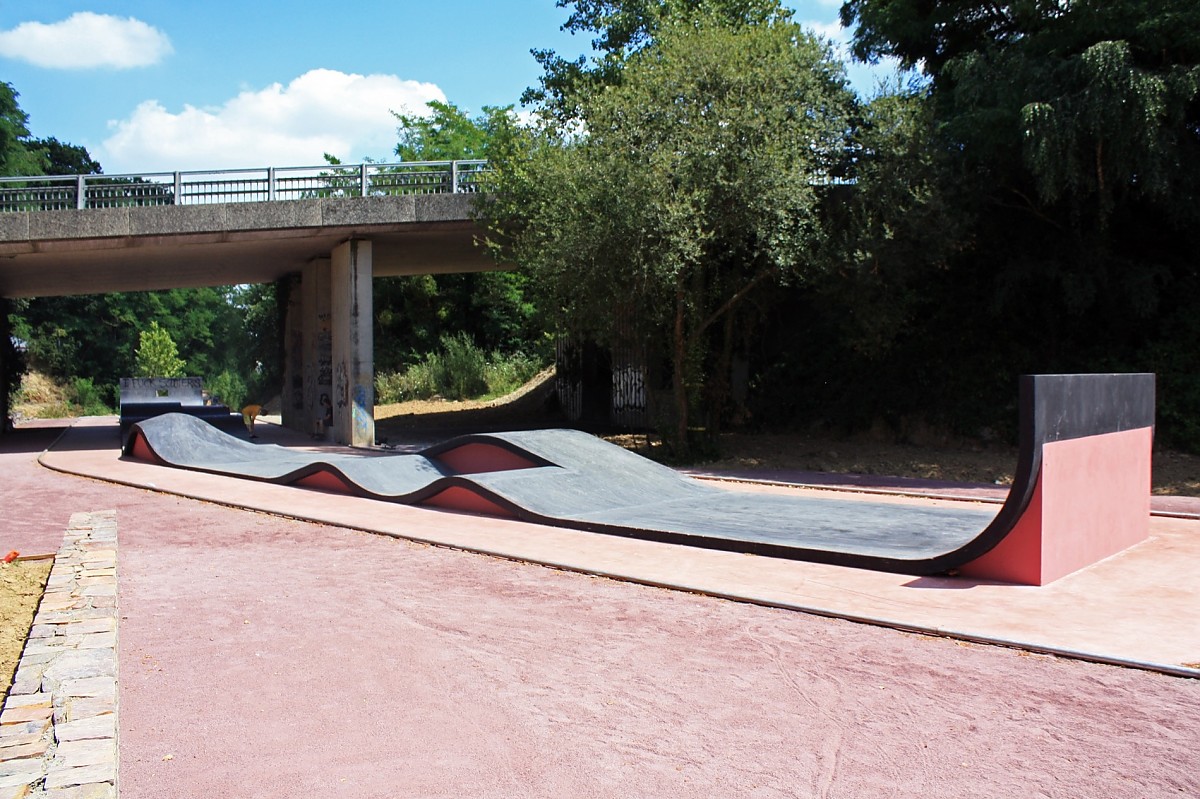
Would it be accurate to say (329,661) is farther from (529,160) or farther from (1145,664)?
(529,160)

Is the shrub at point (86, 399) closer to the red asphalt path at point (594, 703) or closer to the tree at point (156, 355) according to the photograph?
the tree at point (156, 355)

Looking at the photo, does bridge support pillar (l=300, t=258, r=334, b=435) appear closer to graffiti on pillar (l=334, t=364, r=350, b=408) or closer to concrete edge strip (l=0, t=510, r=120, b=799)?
graffiti on pillar (l=334, t=364, r=350, b=408)

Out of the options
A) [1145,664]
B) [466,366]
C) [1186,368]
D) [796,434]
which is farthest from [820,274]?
[466,366]

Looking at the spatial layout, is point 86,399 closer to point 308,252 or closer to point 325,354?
point 308,252

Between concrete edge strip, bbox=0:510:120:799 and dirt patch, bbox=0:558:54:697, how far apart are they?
0.07 meters

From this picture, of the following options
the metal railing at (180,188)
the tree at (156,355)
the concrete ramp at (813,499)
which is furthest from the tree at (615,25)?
the tree at (156,355)

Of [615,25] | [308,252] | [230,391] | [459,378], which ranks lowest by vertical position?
[230,391]

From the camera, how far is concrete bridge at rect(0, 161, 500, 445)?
19078 millimetres

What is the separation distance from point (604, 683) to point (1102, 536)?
4.93 meters

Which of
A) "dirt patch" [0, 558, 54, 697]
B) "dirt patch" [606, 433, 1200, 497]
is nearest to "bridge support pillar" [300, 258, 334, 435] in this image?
Answer: "dirt patch" [606, 433, 1200, 497]

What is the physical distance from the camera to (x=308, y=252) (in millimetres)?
Answer: 24016

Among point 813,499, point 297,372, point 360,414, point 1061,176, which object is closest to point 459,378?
point 297,372

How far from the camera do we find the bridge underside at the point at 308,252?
1906cm

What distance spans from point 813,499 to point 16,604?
7680 millimetres
